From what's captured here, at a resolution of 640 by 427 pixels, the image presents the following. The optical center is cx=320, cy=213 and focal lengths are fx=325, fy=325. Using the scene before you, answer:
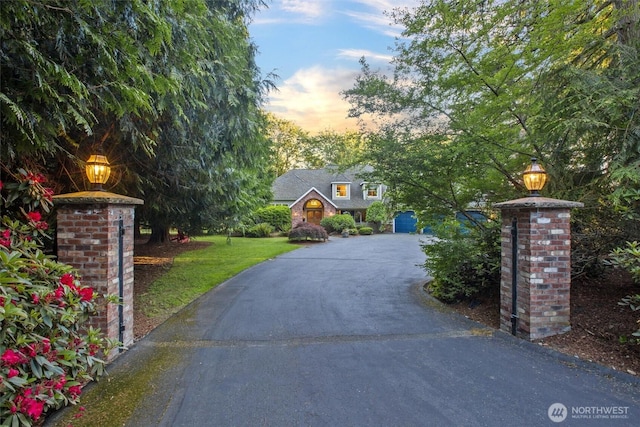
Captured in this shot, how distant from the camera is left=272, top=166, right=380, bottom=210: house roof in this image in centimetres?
2830

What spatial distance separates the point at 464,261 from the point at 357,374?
3389 mm

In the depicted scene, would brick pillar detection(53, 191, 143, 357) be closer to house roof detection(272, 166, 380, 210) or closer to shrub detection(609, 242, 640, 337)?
shrub detection(609, 242, 640, 337)

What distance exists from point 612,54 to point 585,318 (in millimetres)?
3790

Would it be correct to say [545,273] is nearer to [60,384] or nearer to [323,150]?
[60,384]

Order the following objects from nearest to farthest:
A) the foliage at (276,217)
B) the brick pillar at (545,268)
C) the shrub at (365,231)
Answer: the brick pillar at (545,268), the foliage at (276,217), the shrub at (365,231)

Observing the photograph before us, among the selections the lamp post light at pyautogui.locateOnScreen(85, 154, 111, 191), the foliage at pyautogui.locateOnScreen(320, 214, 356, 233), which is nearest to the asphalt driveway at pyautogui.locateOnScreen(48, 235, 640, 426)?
the lamp post light at pyautogui.locateOnScreen(85, 154, 111, 191)

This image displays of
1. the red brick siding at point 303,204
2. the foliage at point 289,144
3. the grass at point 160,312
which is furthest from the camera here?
the foliage at point 289,144

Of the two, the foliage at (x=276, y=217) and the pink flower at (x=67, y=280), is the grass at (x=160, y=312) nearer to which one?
the pink flower at (x=67, y=280)

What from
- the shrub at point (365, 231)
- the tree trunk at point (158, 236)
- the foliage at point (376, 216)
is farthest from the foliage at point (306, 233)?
the foliage at point (376, 216)

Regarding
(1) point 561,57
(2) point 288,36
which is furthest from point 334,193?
(1) point 561,57

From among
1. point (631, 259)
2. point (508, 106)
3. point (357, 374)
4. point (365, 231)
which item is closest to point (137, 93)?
point (357, 374)

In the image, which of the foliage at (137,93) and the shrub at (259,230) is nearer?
the foliage at (137,93)

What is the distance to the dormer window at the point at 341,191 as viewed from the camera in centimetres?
2909

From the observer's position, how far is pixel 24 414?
1946 mm
